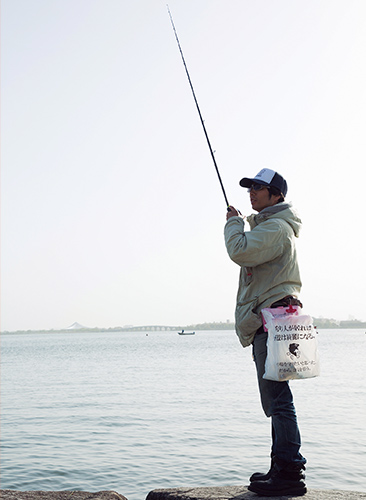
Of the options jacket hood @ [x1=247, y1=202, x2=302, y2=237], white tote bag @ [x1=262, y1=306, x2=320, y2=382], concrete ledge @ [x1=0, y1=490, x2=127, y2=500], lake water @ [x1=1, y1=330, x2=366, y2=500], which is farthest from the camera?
lake water @ [x1=1, y1=330, x2=366, y2=500]

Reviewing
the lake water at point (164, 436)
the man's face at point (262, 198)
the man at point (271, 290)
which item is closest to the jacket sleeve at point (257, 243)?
the man at point (271, 290)

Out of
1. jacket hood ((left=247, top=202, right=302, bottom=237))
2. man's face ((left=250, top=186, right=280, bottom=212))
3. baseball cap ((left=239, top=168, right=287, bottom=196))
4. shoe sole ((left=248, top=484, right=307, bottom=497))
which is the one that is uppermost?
baseball cap ((left=239, top=168, right=287, bottom=196))

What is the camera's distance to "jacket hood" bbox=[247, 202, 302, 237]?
12.2 ft

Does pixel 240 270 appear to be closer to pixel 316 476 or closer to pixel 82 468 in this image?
pixel 316 476

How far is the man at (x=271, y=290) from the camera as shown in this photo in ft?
11.5

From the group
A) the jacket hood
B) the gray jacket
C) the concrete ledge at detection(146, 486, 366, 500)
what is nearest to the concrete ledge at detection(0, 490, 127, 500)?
the concrete ledge at detection(146, 486, 366, 500)

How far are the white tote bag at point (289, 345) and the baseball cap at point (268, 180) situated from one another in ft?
2.56

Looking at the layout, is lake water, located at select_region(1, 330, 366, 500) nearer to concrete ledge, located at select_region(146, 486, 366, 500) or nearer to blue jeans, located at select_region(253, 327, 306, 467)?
concrete ledge, located at select_region(146, 486, 366, 500)

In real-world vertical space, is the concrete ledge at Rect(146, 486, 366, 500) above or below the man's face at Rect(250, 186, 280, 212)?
below

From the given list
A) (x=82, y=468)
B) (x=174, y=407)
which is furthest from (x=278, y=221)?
(x=174, y=407)

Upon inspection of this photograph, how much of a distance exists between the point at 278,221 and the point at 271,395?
1.04 meters

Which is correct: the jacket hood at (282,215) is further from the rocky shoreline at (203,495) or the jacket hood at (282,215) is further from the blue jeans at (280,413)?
Answer: the rocky shoreline at (203,495)

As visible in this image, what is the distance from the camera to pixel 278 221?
12.0 feet

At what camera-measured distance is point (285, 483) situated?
3492 mm
